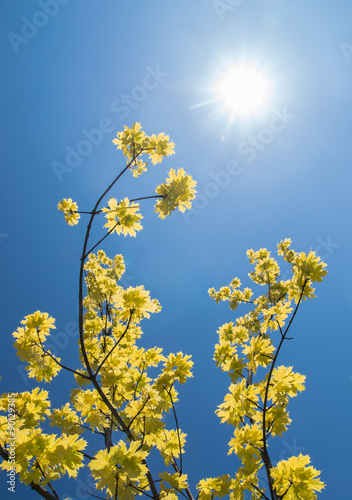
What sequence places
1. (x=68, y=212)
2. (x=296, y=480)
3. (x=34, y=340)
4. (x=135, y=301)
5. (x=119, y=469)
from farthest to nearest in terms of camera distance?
(x=68, y=212), (x=34, y=340), (x=135, y=301), (x=296, y=480), (x=119, y=469)

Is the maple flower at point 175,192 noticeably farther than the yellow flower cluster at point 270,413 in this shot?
Yes

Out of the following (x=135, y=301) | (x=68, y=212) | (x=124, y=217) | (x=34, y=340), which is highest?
(x=68, y=212)

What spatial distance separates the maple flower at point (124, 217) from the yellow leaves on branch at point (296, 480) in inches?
109

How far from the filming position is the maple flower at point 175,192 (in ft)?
9.72

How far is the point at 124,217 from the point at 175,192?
69 centimetres

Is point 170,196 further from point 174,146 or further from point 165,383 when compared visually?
point 165,383

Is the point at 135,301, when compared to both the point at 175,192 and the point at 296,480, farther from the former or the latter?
the point at 296,480

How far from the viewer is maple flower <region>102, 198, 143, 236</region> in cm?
286

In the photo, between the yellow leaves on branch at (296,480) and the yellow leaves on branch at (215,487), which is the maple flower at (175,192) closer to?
the yellow leaves on branch at (296,480)

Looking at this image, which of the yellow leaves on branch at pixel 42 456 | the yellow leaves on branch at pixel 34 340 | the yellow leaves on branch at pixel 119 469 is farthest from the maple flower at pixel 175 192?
the yellow leaves on branch at pixel 42 456

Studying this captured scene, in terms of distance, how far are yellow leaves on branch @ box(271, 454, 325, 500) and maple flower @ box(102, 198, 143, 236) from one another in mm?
2759

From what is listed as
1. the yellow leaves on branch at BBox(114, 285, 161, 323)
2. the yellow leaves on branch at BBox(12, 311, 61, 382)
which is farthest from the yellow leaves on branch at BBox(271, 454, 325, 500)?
the yellow leaves on branch at BBox(12, 311, 61, 382)

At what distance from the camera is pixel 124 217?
9.37 feet

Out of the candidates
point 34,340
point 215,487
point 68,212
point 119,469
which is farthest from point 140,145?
point 215,487
